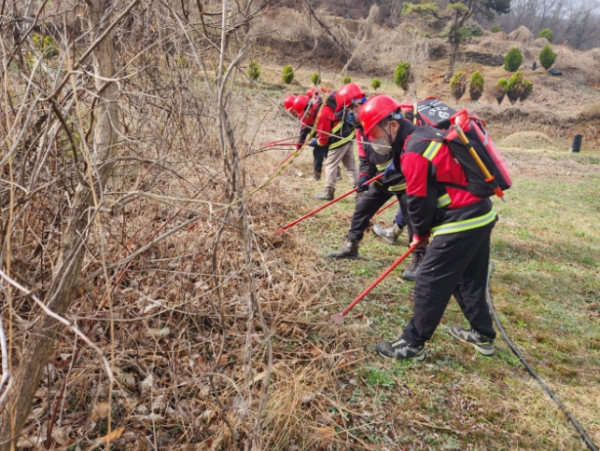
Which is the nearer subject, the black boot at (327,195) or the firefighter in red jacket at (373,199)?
the firefighter in red jacket at (373,199)

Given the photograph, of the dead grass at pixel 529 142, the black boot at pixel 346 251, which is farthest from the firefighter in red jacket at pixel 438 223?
the dead grass at pixel 529 142

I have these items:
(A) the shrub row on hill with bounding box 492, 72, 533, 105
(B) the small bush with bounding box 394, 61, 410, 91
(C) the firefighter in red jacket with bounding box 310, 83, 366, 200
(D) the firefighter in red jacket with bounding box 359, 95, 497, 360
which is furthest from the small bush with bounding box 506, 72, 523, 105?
(D) the firefighter in red jacket with bounding box 359, 95, 497, 360

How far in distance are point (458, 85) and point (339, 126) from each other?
62.4 ft

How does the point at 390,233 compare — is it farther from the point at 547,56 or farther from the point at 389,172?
the point at 547,56

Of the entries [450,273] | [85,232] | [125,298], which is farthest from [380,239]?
[85,232]

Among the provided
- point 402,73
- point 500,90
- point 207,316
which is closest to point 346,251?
point 207,316

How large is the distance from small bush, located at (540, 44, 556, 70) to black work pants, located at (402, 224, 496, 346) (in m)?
30.1

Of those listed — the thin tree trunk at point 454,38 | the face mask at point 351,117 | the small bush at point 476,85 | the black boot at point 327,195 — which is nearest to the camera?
the face mask at point 351,117

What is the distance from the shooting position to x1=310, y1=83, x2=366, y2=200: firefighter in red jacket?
5051 millimetres

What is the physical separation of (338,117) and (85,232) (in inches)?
201

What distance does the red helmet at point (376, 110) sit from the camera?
3.06m

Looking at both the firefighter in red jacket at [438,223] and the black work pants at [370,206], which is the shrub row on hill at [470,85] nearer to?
the black work pants at [370,206]

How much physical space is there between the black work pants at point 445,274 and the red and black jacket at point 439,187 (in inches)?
3.5

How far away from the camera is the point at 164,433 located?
2186 millimetres
